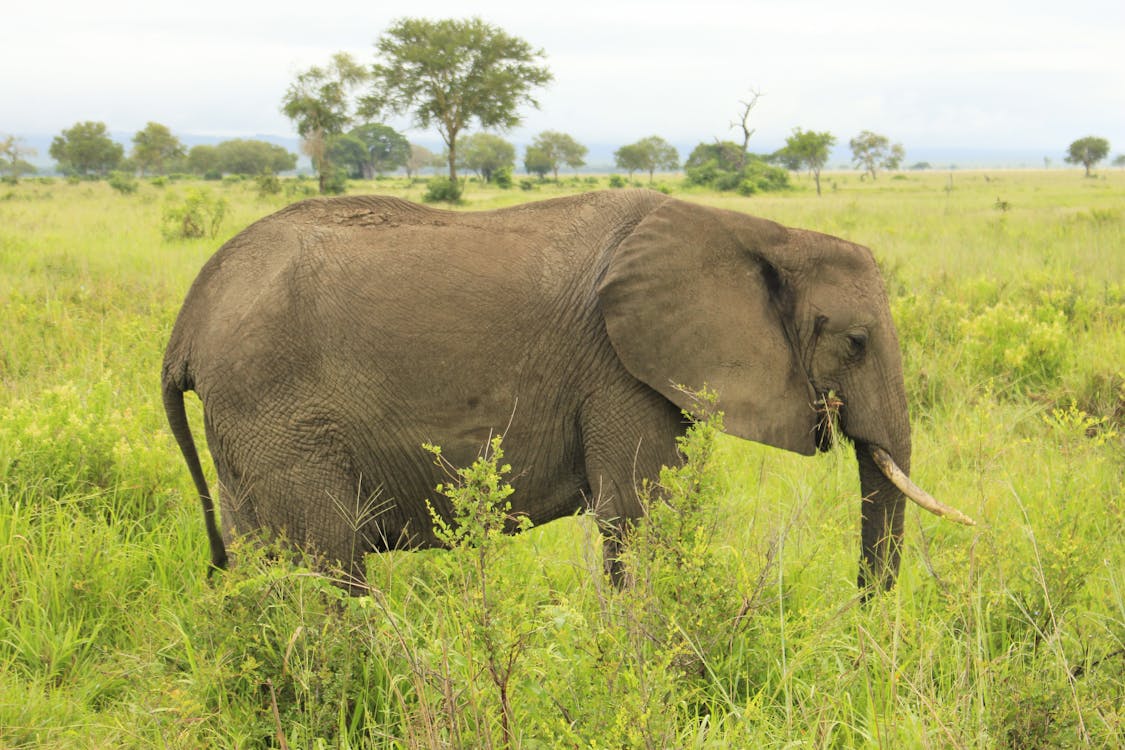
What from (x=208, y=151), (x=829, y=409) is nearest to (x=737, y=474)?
(x=829, y=409)

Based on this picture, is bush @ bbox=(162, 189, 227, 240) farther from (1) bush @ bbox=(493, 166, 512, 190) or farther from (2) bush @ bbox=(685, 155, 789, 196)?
(1) bush @ bbox=(493, 166, 512, 190)

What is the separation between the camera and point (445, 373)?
318cm

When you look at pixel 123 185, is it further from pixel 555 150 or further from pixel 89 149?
pixel 555 150

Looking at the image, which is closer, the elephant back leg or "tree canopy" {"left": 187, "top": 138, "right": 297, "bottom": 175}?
the elephant back leg

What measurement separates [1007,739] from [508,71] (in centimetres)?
3646

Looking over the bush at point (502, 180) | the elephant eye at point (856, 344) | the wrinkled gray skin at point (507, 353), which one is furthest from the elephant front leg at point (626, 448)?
the bush at point (502, 180)

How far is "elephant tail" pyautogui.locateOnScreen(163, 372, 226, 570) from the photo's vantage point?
11.4ft

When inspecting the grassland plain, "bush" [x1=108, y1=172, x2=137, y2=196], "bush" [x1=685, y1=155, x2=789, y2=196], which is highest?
"bush" [x1=685, y1=155, x2=789, y2=196]

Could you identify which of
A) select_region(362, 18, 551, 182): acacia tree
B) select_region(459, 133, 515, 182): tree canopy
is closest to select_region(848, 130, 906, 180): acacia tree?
select_region(459, 133, 515, 182): tree canopy

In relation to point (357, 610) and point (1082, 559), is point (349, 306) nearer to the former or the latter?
point (357, 610)

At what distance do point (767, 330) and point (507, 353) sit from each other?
3.20 feet

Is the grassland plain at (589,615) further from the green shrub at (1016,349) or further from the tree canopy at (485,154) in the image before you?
the tree canopy at (485,154)

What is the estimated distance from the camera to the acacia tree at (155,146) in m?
62.4

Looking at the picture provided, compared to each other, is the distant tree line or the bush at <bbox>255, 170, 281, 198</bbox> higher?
the distant tree line
